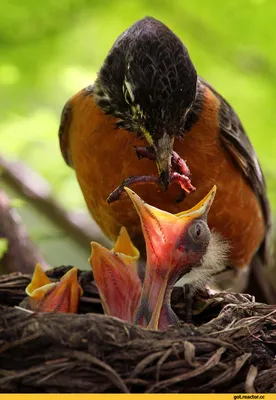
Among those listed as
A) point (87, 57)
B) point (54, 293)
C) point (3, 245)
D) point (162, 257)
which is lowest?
point (54, 293)

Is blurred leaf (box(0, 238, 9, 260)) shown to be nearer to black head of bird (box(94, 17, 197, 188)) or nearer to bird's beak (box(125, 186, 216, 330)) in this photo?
bird's beak (box(125, 186, 216, 330))

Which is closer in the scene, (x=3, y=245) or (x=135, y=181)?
(x=135, y=181)

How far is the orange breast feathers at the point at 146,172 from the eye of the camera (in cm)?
437

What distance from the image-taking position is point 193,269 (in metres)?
4.19

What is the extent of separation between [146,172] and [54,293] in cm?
86

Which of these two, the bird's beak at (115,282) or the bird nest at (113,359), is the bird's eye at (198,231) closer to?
the bird's beak at (115,282)

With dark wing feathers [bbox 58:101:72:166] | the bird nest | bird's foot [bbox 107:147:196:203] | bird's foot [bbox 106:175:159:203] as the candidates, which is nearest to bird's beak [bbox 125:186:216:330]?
bird's foot [bbox 107:147:196:203]

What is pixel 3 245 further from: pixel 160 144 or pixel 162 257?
pixel 160 144

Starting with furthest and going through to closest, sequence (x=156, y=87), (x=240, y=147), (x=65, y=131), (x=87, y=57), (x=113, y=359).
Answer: (x=87, y=57), (x=65, y=131), (x=240, y=147), (x=156, y=87), (x=113, y=359)

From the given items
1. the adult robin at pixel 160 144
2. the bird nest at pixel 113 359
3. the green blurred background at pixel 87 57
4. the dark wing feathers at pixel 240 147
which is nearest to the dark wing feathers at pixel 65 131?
the adult robin at pixel 160 144

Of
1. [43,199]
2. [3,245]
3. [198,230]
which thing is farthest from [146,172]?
[43,199]

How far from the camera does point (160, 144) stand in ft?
12.2

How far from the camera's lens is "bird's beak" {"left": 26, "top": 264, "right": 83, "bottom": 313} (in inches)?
159

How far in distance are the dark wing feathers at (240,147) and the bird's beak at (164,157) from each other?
94cm
